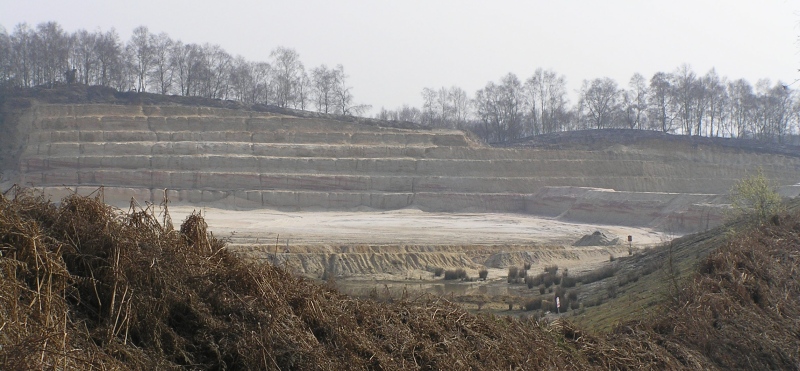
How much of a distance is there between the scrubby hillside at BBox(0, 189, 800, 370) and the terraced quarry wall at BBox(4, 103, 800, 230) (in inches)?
1912

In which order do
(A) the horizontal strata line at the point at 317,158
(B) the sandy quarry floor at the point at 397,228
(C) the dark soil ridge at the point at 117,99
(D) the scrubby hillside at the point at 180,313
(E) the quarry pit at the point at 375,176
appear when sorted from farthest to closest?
1. (C) the dark soil ridge at the point at 117,99
2. (A) the horizontal strata line at the point at 317,158
3. (E) the quarry pit at the point at 375,176
4. (B) the sandy quarry floor at the point at 397,228
5. (D) the scrubby hillside at the point at 180,313

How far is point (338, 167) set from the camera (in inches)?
2613

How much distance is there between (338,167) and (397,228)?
1955 cm

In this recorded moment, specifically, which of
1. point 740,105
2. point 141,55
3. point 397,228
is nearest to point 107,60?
point 141,55

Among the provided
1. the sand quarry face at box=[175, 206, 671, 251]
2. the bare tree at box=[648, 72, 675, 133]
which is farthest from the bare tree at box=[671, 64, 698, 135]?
the sand quarry face at box=[175, 206, 671, 251]

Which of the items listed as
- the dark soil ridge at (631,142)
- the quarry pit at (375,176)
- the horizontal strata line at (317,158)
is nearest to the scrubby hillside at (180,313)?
the quarry pit at (375,176)

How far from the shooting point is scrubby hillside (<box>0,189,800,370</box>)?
4.60 m

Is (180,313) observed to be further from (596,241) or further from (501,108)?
(501,108)

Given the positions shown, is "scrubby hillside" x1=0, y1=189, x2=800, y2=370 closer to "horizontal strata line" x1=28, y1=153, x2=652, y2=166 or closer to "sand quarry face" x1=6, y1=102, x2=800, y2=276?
"sand quarry face" x1=6, y1=102, x2=800, y2=276

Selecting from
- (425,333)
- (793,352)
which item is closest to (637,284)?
(793,352)

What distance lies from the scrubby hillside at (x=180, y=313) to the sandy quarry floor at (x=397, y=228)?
30.6m

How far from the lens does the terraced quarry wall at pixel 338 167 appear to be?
60469mm

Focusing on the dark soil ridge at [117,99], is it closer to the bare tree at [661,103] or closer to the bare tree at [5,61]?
the bare tree at [5,61]

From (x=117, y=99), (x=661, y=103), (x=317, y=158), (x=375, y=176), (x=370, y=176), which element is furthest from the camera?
(x=661, y=103)
